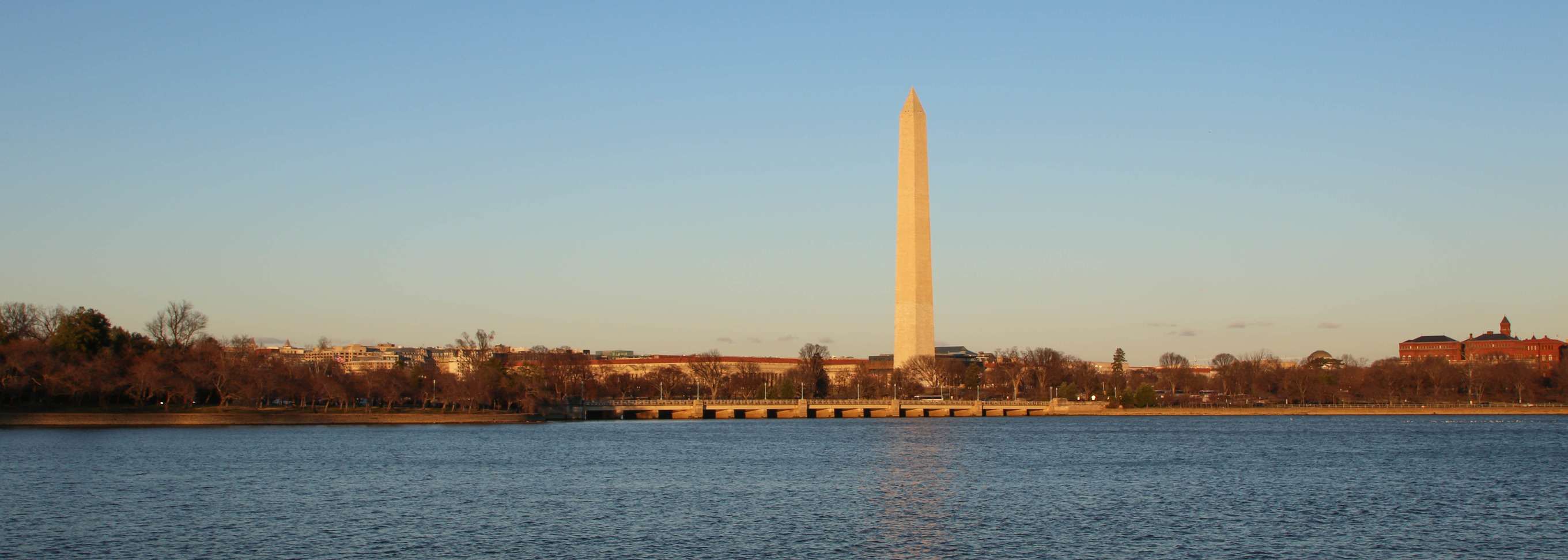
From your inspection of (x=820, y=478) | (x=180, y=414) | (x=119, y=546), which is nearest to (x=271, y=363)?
(x=180, y=414)

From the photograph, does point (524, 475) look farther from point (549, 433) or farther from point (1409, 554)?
point (549, 433)

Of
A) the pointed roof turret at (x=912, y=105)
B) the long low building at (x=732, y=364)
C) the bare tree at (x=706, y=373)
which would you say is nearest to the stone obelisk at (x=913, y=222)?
the pointed roof turret at (x=912, y=105)

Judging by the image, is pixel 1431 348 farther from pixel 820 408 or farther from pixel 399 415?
pixel 399 415

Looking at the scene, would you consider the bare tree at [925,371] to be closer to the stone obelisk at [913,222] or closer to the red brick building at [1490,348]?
the stone obelisk at [913,222]

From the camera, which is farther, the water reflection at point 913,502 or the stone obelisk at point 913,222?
the stone obelisk at point 913,222

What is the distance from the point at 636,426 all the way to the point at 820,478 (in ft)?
139

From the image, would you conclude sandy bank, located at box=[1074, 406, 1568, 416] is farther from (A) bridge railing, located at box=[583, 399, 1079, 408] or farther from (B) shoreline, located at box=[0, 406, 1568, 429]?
(A) bridge railing, located at box=[583, 399, 1079, 408]

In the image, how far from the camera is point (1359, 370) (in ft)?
412

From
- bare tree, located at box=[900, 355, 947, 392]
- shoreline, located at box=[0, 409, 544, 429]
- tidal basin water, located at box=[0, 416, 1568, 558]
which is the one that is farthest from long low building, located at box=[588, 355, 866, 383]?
tidal basin water, located at box=[0, 416, 1568, 558]

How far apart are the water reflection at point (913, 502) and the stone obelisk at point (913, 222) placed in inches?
1311

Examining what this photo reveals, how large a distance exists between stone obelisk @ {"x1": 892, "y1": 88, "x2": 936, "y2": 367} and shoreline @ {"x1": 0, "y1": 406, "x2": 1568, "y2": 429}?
18445mm

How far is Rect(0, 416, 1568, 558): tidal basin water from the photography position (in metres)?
24.2

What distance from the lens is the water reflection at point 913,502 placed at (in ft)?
80.1

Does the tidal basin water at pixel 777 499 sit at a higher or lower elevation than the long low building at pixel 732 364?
lower
